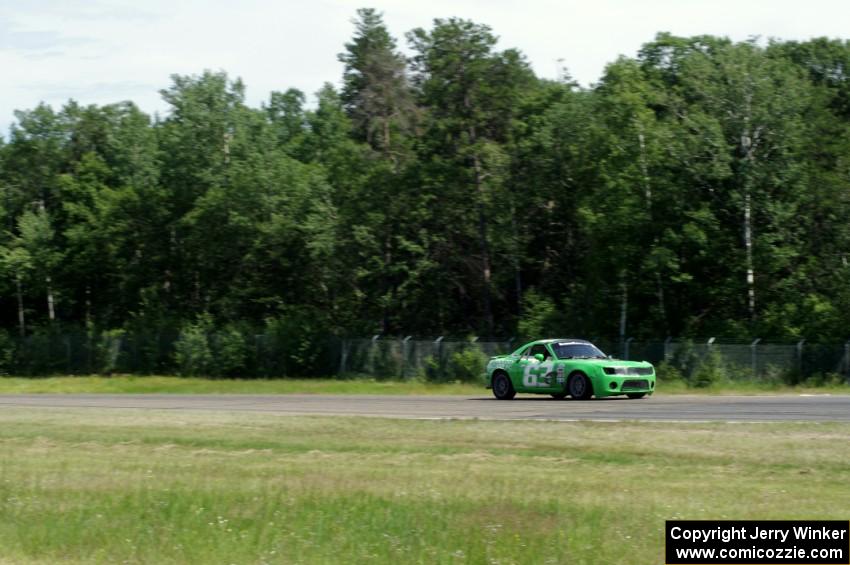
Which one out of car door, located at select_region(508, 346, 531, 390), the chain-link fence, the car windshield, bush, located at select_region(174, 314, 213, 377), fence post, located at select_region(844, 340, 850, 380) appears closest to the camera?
the car windshield

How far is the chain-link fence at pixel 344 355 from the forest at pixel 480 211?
1.13 metres

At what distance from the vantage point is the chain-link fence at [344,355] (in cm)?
3956

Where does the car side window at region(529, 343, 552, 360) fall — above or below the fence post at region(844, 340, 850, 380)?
above

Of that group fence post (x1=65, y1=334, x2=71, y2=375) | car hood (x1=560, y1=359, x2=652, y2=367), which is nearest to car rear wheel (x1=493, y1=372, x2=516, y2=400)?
car hood (x1=560, y1=359, x2=652, y2=367)

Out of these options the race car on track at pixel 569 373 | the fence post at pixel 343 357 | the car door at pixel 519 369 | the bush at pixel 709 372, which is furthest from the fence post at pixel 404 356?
the car door at pixel 519 369

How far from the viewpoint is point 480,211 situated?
5484 cm

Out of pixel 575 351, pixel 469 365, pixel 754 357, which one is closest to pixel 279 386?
pixel 469 365

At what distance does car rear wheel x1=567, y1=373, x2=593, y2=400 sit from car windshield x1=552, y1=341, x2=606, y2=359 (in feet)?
2.04

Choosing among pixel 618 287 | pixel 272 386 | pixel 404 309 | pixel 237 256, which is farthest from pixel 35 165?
pixel 618 287

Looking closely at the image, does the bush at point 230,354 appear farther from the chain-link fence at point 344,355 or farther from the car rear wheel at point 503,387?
the car rear wheel at point 503,387

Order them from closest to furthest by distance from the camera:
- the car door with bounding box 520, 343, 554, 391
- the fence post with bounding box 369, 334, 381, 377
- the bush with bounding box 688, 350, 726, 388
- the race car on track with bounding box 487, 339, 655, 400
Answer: the race car on track with bounding box 487, 339, 655, 400, the car door with bounding box 520, 343, 554, 391, the bush with bounding box 688, 350, 726, 388, the fence post with bounding box 369, 334, 381, 377

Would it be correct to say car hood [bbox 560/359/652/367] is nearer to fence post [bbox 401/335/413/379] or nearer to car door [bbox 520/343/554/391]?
car door [bbox 520/343/554/391]

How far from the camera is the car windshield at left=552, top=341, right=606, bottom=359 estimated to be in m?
29.4

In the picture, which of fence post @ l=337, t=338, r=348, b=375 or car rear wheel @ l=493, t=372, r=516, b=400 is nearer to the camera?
car rear wheel @ l=493, t=372, r=516, b=400
